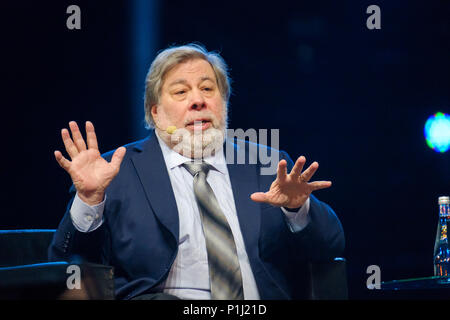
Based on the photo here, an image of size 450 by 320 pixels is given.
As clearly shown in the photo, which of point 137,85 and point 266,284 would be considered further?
point 137,85

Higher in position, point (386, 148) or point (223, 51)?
point (223, 51)

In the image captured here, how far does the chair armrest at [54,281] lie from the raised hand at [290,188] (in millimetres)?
558

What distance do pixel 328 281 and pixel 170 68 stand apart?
1.16m

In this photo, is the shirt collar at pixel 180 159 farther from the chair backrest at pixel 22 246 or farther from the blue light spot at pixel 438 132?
the blue light spot at pixel 438 132

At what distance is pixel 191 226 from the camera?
7.24 feet

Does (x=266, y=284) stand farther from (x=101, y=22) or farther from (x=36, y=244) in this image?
(x=101, y=22)

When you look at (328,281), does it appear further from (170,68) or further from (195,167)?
(170,68)

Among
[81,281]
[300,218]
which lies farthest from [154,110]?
[81,281]

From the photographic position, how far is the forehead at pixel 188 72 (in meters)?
2.52

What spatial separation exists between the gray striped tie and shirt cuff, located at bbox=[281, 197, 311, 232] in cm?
24

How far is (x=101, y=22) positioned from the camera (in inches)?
136

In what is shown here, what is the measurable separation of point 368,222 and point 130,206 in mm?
2227

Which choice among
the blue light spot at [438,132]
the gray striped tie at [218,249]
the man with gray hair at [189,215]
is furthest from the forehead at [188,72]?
the blue light spot at [438,132]
